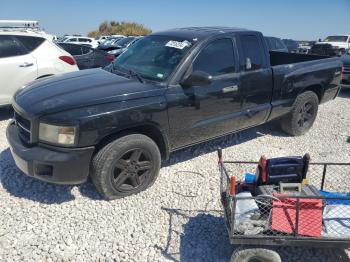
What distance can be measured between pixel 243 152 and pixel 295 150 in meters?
0.86

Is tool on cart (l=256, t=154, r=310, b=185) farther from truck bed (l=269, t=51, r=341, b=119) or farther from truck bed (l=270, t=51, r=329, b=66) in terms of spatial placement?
truck bed (l=270, t=51, r=329, b=66)

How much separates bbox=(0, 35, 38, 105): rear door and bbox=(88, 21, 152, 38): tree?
140 ft

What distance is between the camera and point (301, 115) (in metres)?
5.86

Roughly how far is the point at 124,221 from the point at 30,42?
175 inches

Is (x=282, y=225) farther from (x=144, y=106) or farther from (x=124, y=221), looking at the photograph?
(x=144, y=106)

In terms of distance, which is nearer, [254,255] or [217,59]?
[254,255]

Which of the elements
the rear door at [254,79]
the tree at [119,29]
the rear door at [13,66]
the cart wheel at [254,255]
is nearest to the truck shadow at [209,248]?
the cart wheel at [254,255]

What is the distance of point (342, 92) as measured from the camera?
A: 10.2 meters

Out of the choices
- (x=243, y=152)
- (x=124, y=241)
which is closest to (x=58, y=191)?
(x=124, y=241)

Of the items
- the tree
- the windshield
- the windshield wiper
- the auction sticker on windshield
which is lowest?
the tree

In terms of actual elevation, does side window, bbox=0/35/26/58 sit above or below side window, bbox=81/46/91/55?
above

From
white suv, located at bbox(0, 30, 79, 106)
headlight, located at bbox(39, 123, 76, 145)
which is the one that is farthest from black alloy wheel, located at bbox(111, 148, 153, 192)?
white suv, located at bbox(0, 30, 79, 106)

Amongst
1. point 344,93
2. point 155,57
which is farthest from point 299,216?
point 344,93

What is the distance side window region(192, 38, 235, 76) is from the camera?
13.8 ft
